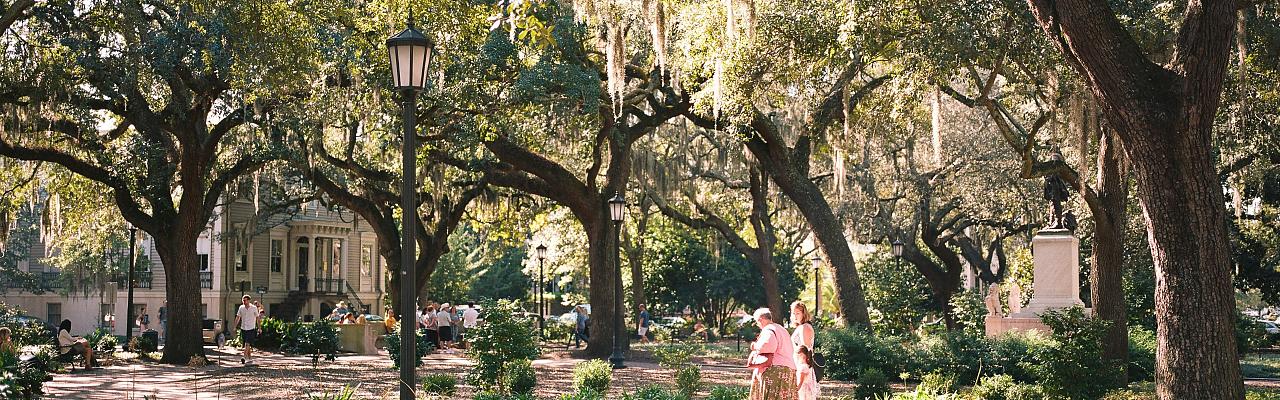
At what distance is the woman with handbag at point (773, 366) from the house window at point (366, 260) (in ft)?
142

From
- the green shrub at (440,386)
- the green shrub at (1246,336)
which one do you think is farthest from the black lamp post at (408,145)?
the green shrub at (1246,336)

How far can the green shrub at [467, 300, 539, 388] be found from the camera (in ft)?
50.1

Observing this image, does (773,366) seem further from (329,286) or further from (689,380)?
A: (329,286)

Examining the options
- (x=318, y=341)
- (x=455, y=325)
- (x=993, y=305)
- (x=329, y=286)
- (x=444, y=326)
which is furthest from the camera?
(x=329, y=286)

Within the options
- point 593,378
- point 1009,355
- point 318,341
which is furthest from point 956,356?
point 318,341

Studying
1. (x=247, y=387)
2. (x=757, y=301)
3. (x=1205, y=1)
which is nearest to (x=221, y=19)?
(x=247, y=387)

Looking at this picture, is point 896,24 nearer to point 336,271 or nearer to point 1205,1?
point 1205,1

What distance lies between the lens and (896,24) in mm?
16812

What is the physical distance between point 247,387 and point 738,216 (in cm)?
2483

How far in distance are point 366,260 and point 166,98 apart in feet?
106

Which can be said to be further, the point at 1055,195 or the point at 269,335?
the point at 269,335

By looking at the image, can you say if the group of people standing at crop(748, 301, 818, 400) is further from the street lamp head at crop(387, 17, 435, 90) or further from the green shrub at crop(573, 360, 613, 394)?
the street lamp head at crop(387, 17, 435, 90)

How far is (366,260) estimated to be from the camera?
54.0 m

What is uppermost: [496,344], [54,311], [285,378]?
[496,344]
